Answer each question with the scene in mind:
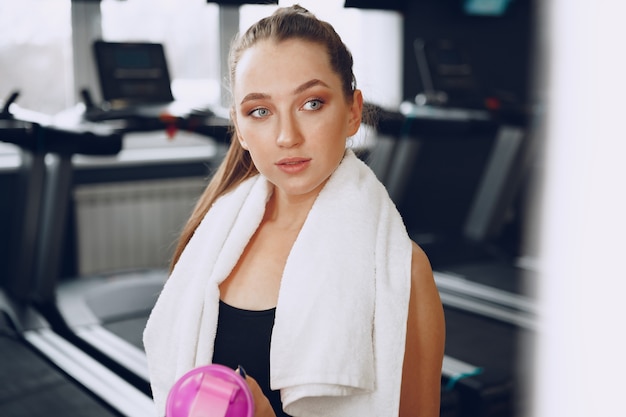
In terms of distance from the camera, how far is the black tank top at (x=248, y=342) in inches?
36.3

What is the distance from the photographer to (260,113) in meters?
0.87

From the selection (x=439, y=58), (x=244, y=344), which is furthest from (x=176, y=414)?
(x=439, y=58)

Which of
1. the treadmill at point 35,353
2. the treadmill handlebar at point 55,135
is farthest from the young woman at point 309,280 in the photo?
the treadmill handlebar at point 55,135

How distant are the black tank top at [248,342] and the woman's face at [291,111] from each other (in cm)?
19

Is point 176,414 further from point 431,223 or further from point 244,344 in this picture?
point 431,223

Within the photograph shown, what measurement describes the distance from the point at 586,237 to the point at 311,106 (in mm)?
373

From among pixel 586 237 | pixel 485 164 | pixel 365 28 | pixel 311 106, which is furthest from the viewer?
pixel 485 164

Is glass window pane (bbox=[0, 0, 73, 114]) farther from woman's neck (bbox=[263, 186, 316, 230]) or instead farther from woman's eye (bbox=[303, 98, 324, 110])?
woman's eye (bbox=[303, 98, 324, 110])

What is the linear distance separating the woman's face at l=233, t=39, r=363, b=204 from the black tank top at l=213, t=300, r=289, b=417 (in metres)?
0.19

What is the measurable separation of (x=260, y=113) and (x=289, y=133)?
2.4 inches

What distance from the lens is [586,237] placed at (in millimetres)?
620

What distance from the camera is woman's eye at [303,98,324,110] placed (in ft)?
2.79

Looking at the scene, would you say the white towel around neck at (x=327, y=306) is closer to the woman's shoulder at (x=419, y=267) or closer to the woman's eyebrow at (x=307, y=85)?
the woman's shoulder at (x=419, y=267)

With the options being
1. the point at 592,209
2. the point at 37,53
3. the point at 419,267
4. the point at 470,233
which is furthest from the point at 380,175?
the point at 592,209
